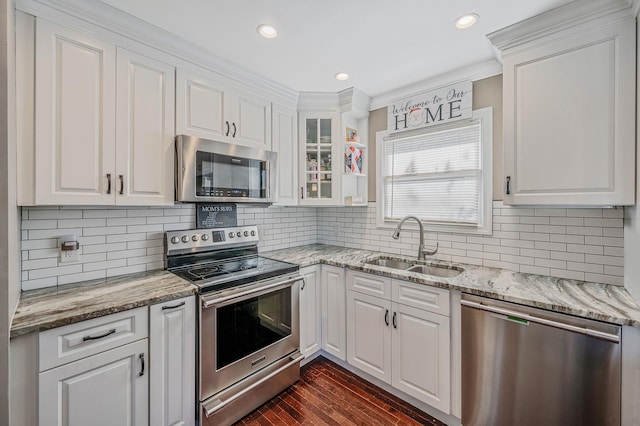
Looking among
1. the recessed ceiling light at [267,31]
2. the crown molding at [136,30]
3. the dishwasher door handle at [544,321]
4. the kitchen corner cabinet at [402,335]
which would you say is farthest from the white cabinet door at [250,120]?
the dishwasher door handle at [544,321]

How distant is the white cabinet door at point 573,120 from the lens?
1.43 meters

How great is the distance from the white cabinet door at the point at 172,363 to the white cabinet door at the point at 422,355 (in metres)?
1.36

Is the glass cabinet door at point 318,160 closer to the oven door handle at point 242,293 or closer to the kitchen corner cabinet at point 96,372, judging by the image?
the oven door handle at point 242,293

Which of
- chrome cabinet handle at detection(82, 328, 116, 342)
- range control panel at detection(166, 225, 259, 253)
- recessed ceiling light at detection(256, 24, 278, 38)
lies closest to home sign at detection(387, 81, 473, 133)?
recessed ceiling light at detection(256, 24, 278, 38)

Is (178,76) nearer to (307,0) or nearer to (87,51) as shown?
(87,51)

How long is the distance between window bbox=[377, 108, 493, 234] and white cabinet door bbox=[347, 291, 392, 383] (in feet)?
2.90

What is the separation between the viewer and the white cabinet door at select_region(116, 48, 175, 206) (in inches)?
65.6

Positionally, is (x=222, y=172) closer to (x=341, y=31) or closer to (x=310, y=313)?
Result: (x=341, y=31)

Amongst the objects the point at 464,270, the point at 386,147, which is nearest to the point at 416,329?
the point at 464,270

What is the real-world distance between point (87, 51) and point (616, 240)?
10.7 feet

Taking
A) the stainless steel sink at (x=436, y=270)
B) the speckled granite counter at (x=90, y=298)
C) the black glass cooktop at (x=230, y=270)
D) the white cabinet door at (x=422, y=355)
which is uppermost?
the black glass cooktop at (x=230, y=270)

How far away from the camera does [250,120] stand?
233 centimetres

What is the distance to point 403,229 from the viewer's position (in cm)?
262

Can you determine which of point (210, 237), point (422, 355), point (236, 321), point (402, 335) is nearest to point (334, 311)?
point (402, 335)
